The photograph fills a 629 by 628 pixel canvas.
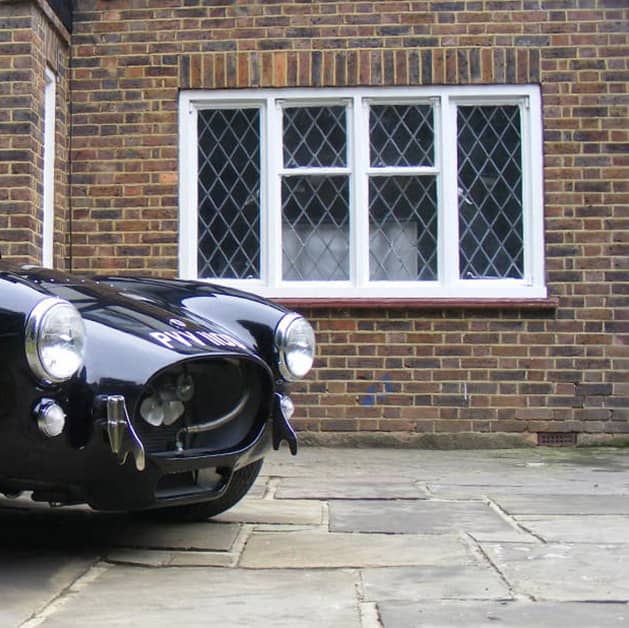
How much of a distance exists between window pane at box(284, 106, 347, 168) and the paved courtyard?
3.00 meters

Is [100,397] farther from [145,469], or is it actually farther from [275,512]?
[275,512]

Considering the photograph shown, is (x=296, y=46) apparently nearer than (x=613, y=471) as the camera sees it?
No

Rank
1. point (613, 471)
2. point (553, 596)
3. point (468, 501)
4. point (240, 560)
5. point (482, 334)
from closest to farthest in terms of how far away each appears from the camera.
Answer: point (553, 596) → point (240, 560) → point (468, 501) → point (613, 471) → point (482, 334)

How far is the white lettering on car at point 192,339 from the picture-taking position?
3.21m

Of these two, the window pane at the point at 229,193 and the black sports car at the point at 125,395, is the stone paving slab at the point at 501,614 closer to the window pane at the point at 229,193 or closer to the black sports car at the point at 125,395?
the black sports car at the point at 125,395

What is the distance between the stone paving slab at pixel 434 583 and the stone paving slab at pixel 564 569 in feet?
0.22

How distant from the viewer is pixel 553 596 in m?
2.81

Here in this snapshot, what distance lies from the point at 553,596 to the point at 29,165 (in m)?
4.94

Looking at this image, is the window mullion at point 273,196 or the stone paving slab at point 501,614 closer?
the stone paving slab at point 501,614

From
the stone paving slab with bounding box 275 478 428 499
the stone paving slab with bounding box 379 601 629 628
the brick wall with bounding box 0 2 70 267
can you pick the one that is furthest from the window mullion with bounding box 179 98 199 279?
the stone paving slab with bounding box 379 601 629 628

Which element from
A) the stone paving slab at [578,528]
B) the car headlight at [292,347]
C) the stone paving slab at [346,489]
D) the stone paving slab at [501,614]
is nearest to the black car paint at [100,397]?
the car headlight at [292,347]

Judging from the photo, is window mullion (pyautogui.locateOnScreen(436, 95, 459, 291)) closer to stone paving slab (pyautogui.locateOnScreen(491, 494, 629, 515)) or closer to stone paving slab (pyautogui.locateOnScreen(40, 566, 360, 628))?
stone paving slab (pyautogui.locateOnScreen(491, 494, 629, 515))

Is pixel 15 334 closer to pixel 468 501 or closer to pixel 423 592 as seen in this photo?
pixel 423 592

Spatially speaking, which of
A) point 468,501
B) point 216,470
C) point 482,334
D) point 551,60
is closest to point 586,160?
point 551,60
